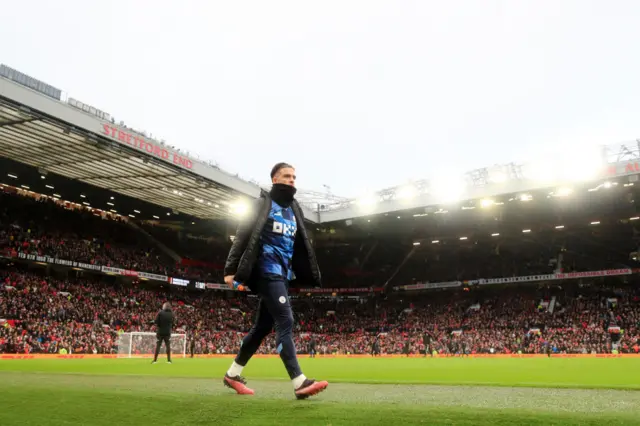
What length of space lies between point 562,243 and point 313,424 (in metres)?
45.3

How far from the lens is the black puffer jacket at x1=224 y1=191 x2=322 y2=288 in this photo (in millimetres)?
4305

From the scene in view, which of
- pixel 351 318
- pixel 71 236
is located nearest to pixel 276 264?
pixel 71 236

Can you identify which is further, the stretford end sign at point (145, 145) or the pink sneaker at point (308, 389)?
the stretford end sign at point (145, 145)

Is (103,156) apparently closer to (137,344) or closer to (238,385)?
(137,344)

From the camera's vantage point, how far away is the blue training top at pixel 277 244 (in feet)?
14.8

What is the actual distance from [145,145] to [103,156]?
3.01m

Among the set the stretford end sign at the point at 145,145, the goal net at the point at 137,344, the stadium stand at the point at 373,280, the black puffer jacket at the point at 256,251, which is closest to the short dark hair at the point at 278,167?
the black puffer jacket at the point at 256,251

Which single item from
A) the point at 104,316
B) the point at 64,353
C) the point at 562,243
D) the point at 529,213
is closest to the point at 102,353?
the point at 64,353

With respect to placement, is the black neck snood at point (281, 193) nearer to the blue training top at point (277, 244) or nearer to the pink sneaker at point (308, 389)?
the blue training top at point (277, 244)

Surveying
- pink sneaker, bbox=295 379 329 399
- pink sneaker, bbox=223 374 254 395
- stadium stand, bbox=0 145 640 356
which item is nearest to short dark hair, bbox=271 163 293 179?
pink sneaker, bbox=295 379 329 399

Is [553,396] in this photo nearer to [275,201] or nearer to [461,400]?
[461,400]

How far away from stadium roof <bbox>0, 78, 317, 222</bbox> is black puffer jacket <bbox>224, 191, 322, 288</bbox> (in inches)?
744

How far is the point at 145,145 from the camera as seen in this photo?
968 inches

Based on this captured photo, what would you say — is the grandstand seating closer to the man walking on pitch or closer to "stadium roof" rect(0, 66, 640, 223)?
"stadium roof" rect(0, 66, 640, 223)
